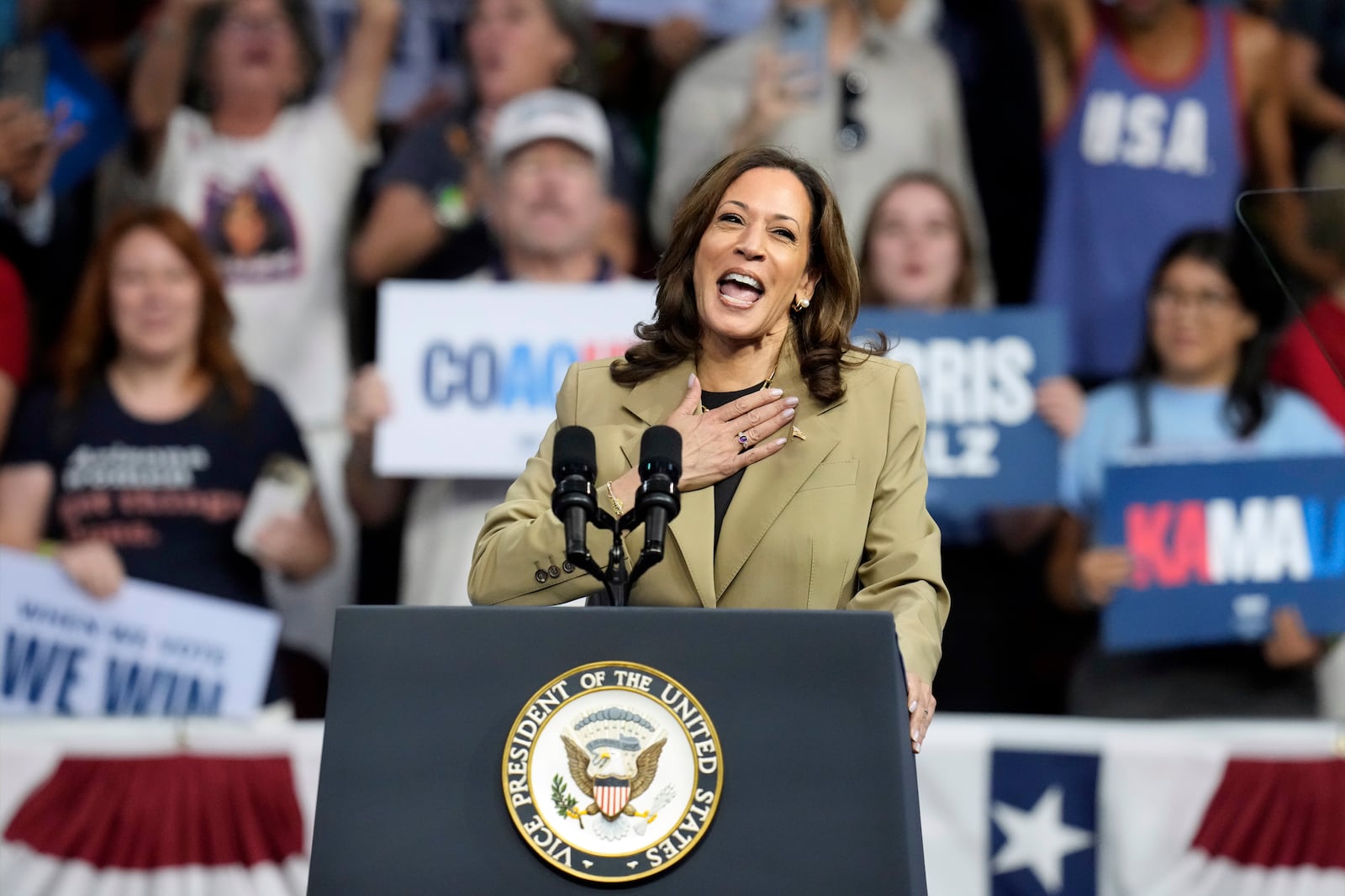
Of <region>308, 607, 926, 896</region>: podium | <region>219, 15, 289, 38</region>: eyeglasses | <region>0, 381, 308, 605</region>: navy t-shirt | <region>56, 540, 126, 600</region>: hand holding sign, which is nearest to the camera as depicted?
<region>308, 607, 926, 896</region>: podium

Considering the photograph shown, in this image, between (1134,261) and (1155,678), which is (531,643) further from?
(1134,261)

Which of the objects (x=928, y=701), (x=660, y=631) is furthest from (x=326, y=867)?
(x=928, y=701)

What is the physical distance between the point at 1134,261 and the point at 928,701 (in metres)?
3.30

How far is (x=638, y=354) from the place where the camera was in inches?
92.4

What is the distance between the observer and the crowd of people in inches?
183

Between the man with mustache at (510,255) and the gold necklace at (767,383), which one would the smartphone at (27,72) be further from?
the gold necklace at (767,383)

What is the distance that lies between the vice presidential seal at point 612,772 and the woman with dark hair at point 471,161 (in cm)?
344

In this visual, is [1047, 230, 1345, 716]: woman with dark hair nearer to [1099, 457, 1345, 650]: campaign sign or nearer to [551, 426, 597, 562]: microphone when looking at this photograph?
[1099, 457, 1345, 650]: campaign sign

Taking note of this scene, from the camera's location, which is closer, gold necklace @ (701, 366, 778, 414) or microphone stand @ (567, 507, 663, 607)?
microphone stand @ (567, 507, 663, 607)

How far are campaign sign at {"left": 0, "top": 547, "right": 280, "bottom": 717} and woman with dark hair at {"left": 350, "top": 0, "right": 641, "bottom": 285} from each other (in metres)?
1.23

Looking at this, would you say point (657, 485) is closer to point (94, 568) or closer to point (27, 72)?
point (94, 568)

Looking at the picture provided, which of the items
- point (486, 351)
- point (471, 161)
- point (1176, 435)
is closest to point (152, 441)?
point (486, 351)

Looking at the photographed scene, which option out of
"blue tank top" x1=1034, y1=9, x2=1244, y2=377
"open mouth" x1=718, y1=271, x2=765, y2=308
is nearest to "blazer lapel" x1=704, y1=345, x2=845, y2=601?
"open mouth" x1=718, y1=271, x2=765, y2=308

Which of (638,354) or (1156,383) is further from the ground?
(1156,383)
